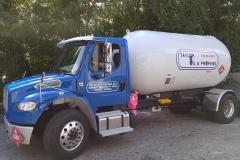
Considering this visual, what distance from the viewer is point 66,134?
4930 mm

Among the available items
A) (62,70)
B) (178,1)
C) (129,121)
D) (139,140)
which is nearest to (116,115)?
(129,121)

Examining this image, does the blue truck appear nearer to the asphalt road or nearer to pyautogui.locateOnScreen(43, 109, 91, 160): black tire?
pyautogui.locateOnScreen(43, 109, 91, 160): black tire

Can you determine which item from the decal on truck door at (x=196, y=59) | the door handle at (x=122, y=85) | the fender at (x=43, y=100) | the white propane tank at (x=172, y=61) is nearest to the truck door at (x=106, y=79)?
the door handle at (x=122, y=85)

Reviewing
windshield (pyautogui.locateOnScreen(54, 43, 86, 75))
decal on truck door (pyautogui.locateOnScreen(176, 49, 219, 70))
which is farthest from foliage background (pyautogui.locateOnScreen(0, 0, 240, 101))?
windshield (pyautogui.locateOnScreen(54, 43, 86, 75))

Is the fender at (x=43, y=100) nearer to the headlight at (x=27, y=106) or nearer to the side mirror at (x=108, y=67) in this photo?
the headlight at (x=27, y=106)

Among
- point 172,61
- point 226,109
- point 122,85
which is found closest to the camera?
point 122,85

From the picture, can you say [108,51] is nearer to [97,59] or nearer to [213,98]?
[97,59]

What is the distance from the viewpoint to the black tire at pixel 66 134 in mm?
4762

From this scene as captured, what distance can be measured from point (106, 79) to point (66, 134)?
59.1 inches

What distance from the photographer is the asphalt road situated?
527cm

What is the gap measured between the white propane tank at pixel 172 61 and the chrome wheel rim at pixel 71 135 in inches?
79.3

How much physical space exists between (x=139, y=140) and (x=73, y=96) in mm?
2224

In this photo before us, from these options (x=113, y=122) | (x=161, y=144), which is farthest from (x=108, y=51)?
(x=161, y=144)

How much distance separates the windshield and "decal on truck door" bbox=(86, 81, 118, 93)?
455mm
